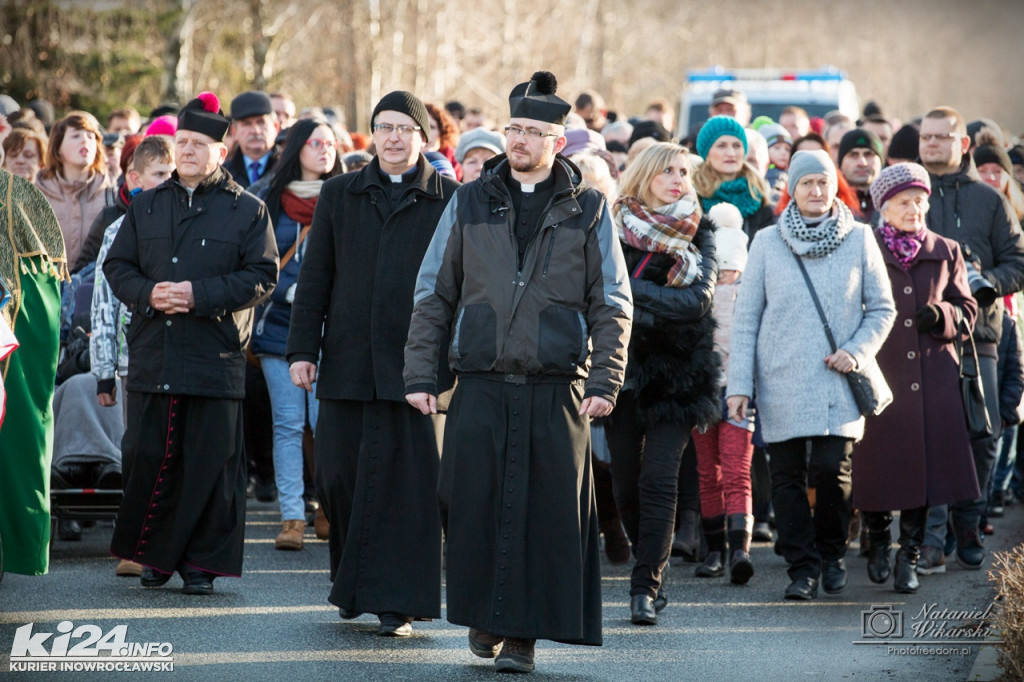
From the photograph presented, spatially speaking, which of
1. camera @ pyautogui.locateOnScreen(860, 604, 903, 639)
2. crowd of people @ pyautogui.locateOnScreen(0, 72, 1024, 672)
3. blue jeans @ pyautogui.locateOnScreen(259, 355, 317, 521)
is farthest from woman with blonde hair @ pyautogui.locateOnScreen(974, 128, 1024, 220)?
blue jeans @ pyautogui.locateOnScreen(259, 355, 317, 521)

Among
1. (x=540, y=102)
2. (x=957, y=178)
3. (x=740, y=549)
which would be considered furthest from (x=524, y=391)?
(x=957, y=178)

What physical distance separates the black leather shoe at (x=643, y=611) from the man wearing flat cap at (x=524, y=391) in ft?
3.51

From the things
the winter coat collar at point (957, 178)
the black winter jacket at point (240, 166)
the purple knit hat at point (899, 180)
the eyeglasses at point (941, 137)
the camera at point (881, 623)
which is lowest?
the camera at point (881, 623)

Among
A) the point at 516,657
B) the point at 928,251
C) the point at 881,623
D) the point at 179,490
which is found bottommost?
the point at 881,623

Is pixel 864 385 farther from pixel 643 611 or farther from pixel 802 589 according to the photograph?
pixel 643 611

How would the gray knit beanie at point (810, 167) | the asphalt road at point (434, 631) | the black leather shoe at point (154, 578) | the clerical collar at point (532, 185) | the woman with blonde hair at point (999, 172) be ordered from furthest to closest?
the woman with blonde hair at point (999, 172) → the gray knit beanie at point (810, 167) → the black leather shoe at point (154, 578) → the clerical collar at point (532, 185) → the asphalt road at point (434, 631)

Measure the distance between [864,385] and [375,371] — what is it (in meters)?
2.53

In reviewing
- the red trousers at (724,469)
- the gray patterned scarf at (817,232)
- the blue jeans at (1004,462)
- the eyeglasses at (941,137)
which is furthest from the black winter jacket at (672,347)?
the blue jeans at (1004,462)

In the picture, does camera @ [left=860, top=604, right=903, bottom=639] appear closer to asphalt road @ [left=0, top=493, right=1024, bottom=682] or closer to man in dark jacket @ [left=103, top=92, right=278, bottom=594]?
asphalt road @ [left=0, top=493, right=1024, bottom=682]

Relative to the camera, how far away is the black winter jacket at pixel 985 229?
371 inches

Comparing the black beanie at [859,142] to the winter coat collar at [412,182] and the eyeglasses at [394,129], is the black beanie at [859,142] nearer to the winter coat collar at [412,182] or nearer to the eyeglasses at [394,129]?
the winter coat collar at [412,182]

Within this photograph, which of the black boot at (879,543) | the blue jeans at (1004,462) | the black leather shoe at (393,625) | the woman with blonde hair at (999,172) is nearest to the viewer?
the black leather shoe at (393,625)

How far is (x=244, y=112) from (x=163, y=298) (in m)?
3.51

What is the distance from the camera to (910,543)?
8516 millimetres
